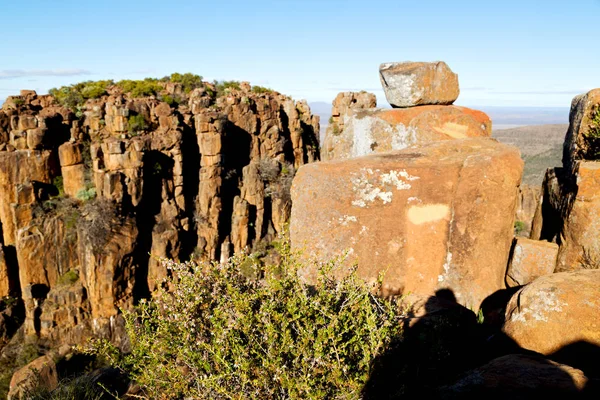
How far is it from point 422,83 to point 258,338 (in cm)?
627

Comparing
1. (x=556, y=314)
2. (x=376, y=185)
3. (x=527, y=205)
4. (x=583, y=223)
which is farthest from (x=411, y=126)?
(x=527, y=205)

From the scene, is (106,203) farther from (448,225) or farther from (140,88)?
(448,225)

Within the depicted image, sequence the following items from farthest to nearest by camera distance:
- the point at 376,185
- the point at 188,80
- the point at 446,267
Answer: the point at 188,80
the point at 376,185
the point at 446,267

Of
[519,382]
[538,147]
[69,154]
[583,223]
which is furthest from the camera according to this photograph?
[538,147]

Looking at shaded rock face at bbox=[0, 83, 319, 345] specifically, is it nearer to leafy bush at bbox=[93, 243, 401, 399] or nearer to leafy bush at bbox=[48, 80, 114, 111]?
leafy bush at bbox=[48, 80, 114, 111]

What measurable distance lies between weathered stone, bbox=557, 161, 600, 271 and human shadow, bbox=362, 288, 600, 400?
167cm

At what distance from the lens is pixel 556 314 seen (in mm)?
4629

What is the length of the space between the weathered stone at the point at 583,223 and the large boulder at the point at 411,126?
2.09m

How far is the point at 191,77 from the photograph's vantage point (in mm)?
47688

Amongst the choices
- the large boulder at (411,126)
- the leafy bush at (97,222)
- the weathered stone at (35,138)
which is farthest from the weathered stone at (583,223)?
the weathered stone at (35,138)

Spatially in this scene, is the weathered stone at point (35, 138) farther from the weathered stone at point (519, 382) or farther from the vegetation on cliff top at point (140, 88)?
the weathered stone at point (519, 382)

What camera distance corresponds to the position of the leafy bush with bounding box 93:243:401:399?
3.71 metres

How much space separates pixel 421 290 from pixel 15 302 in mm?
32779

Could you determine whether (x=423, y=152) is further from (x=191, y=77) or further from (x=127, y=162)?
(x=191, y=77)
